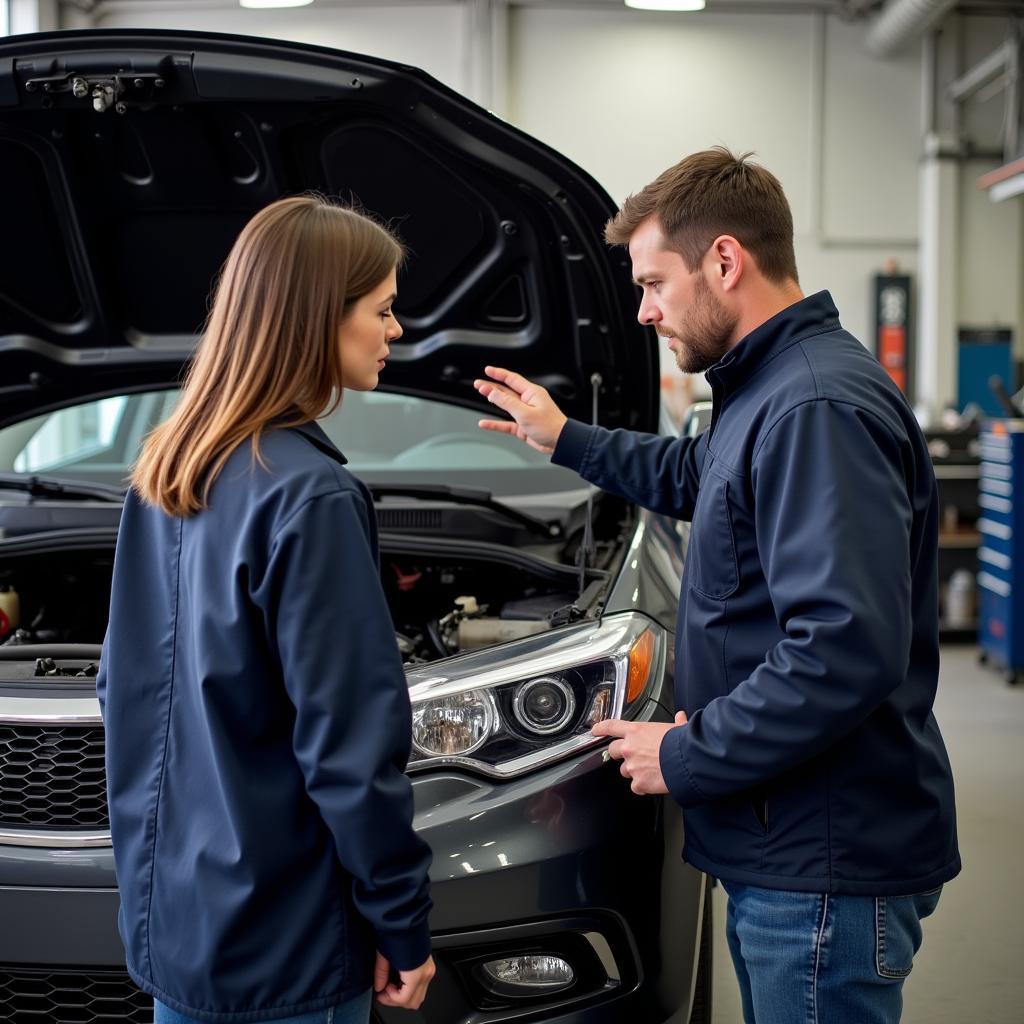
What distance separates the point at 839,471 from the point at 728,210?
1.14 feet

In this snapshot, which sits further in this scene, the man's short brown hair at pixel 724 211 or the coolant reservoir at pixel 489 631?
the coolant reservoir at pixel 489 631

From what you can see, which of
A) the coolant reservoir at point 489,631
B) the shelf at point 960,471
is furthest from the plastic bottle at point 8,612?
the shelf at point 960,471

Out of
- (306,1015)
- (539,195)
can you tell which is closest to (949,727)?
(539,195)

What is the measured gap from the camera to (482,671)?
58.2 inches

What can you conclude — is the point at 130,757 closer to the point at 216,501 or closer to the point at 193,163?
the point at 216,501

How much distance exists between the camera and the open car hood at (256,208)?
5.54ft

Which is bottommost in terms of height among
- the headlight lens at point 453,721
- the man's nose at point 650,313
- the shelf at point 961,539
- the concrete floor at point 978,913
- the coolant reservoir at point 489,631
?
the concrete floor at point 978,913

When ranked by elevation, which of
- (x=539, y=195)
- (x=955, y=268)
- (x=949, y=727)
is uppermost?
(x=955, y=268)

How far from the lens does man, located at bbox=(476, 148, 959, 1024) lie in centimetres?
106

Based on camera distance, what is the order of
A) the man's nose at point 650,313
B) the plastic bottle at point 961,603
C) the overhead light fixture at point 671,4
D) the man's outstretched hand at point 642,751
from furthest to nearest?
the overhead light fixture at point 671,4
the plastic bottle at point 961,603
the man's nose at point 650,313
the man's outstretched hand at point 642,751

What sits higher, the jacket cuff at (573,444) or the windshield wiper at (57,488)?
the jacket cuff at (573,444)

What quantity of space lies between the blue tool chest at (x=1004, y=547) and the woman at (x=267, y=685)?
14.3ft

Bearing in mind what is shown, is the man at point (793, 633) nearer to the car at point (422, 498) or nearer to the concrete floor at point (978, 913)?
the car at point (422, 498)

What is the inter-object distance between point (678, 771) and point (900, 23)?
7583 mm
